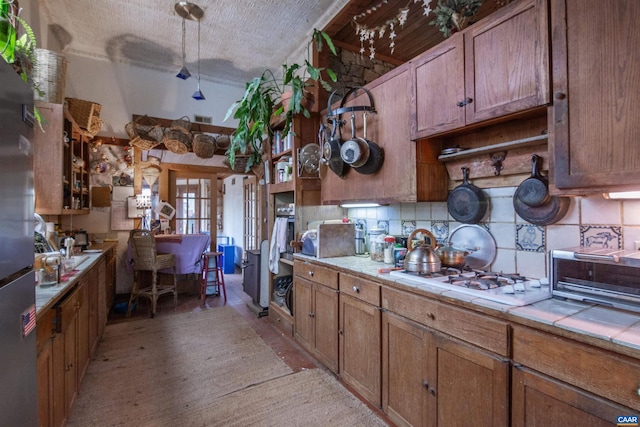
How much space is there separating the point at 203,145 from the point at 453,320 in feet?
12.7

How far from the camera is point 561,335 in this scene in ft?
3.37

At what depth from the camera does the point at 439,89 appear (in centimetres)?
178

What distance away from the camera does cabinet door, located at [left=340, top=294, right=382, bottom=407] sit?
72.7 inches

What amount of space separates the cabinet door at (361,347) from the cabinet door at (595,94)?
3.99 feet

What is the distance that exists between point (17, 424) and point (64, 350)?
936 mm

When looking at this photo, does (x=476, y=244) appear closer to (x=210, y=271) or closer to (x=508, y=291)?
(x=508, y=291)

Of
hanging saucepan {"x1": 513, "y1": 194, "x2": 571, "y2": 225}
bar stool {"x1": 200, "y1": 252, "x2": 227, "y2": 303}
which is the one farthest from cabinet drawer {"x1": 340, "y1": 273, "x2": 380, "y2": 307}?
bar stool {"x1": 200, "y1": 252, "x2": 227, "y2": 303}

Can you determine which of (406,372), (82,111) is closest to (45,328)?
(406,372)

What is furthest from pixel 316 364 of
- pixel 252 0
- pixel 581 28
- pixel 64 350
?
pixel 252 0

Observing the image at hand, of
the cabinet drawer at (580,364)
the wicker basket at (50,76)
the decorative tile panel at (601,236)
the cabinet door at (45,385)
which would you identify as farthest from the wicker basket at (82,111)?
the decorative tile panel at (601,236)

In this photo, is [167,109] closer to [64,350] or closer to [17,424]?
[64,350]

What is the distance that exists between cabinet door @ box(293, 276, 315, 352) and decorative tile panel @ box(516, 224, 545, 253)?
60.4 inches

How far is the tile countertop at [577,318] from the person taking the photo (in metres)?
0.92

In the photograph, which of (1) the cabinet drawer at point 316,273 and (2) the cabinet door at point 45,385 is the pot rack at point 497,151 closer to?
(1) the cabinet drawer at point 316,273
